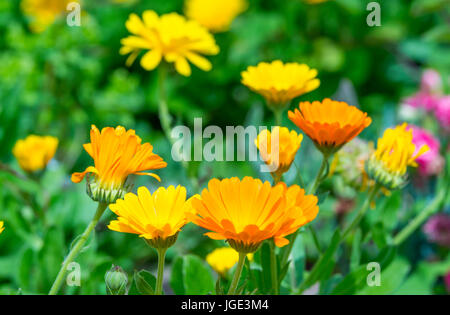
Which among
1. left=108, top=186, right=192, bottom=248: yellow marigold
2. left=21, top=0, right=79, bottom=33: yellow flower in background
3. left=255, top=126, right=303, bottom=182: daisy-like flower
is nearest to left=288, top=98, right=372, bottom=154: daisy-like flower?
left=255, top=126, right=303, bottom=182: daisy-like flower

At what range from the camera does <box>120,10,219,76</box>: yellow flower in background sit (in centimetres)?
83

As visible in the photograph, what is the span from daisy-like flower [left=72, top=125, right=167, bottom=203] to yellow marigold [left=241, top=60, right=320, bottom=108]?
0.70ft

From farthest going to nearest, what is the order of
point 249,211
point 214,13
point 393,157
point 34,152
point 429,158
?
point 214,13 → point 429,158 → point 34,152 → point 393,157 → point 249,211

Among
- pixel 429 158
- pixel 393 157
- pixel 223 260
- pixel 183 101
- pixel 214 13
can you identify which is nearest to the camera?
pixel 393 157

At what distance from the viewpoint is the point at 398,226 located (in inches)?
46.0

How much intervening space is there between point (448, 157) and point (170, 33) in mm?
528

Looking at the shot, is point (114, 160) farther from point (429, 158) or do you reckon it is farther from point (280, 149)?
point (429, 158)

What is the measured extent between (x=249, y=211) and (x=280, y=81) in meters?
0.27

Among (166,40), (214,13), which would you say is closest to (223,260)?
(166,40)

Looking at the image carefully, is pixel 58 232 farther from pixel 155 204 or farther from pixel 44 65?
pixel 44 65

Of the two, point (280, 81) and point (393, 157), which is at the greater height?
point (280, 81)

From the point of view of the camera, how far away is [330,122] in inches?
24.4

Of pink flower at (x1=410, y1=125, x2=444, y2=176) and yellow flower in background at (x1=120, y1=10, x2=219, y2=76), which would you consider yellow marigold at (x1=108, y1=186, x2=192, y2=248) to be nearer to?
yellow flower in background at (x1=120, y1=10, x2=219, y2=76)
